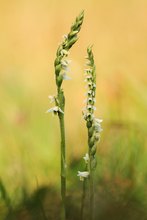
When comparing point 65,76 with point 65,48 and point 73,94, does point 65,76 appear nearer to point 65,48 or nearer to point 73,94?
point 65,48

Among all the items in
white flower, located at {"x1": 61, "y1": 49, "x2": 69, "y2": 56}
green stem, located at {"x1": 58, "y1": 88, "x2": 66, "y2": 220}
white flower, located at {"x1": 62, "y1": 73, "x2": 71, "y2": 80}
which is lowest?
green stem, located at {"x1": 58, "y1": 88, "x2": 66, "y2": 220}

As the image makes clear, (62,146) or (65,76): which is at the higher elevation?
(65,76)

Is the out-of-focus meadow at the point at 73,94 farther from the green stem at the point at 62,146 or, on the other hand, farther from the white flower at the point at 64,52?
the white flower at the point at 64,52

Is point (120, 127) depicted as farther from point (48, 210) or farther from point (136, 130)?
point (48, 210)

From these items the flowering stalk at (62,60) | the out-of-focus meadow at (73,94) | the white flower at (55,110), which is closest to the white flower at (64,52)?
the flowering stalk at (62,60)

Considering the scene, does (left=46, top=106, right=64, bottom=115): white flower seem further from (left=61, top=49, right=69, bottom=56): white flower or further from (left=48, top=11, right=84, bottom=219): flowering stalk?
(left=61, top=49, right=69, bottom=56): white flower

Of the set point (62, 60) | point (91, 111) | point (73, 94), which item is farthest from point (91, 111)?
point (73, 94)

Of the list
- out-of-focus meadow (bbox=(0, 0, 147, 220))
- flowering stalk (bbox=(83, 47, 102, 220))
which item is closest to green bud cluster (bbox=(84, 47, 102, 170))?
flowering stalk (bbox=(83, 47, 102, 220))
